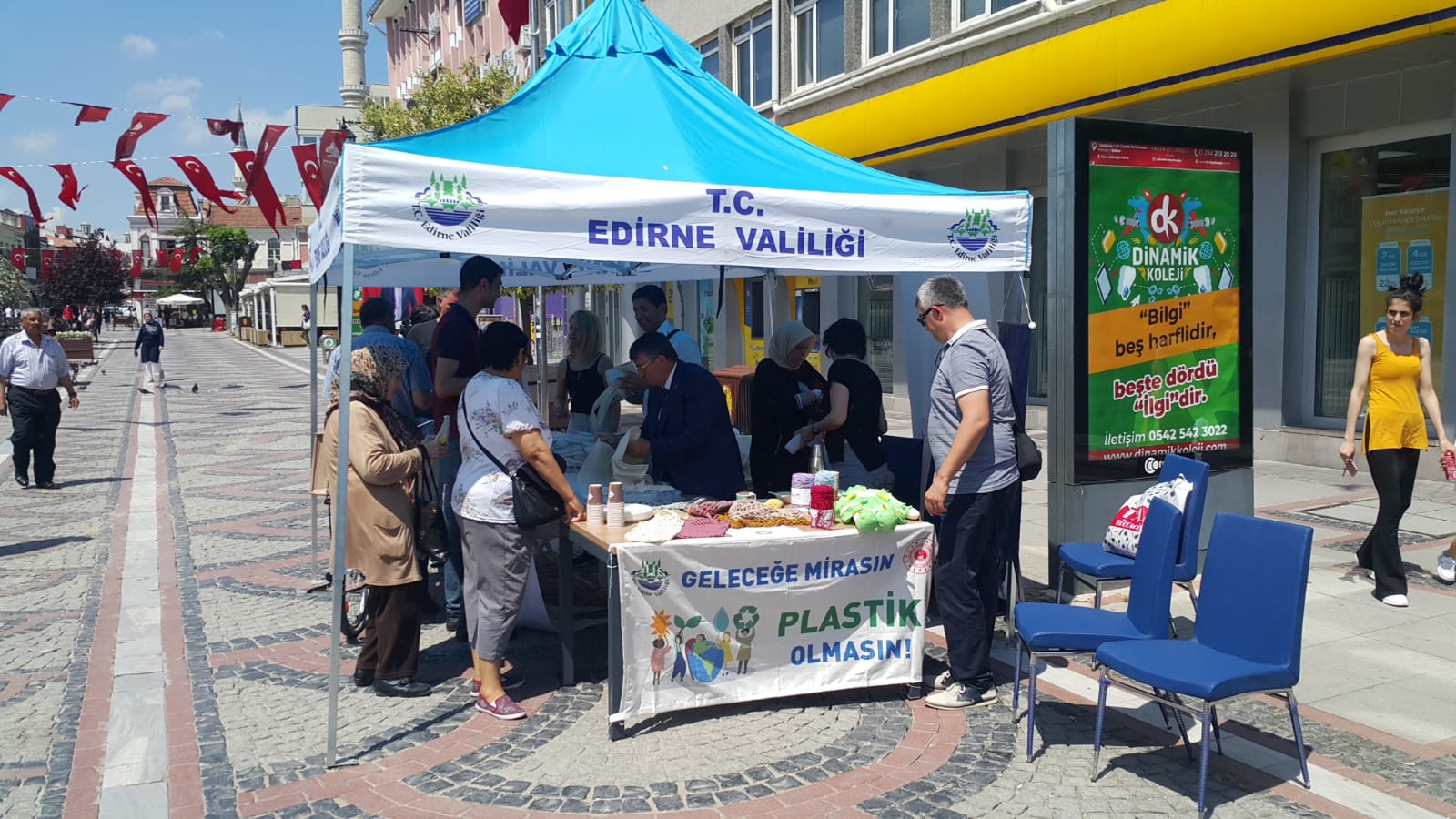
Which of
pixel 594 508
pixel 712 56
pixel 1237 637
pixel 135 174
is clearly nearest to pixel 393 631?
pixel 594 508

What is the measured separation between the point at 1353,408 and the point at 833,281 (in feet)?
40.5

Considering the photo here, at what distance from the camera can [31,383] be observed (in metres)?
11.0

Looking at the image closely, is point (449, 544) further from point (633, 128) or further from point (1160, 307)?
point (1160, 307)

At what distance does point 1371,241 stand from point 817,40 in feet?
33.8

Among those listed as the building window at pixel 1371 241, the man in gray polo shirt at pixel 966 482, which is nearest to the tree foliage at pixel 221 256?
the building window at pixel 1371 241

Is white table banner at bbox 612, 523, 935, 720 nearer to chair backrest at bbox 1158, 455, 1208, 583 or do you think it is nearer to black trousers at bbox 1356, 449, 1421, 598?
chair backrest at bbox 1158, 455, 1208, 583

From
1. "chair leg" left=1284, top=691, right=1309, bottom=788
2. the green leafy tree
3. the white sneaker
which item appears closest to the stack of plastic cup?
"chair leg" left=1284, top=691, right=1309, bottom=788

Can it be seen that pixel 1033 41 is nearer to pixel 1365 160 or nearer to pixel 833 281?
pixel 1365 160

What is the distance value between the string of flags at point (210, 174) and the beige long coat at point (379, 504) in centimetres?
870

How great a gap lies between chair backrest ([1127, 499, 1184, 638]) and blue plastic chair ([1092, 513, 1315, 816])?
0.42 ft

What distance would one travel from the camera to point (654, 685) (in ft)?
15.1

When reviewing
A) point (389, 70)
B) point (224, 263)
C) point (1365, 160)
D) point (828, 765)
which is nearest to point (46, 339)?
point (828, 765)

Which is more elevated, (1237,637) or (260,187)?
(260,187)

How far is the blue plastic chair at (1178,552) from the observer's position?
Answer: 4.91m
